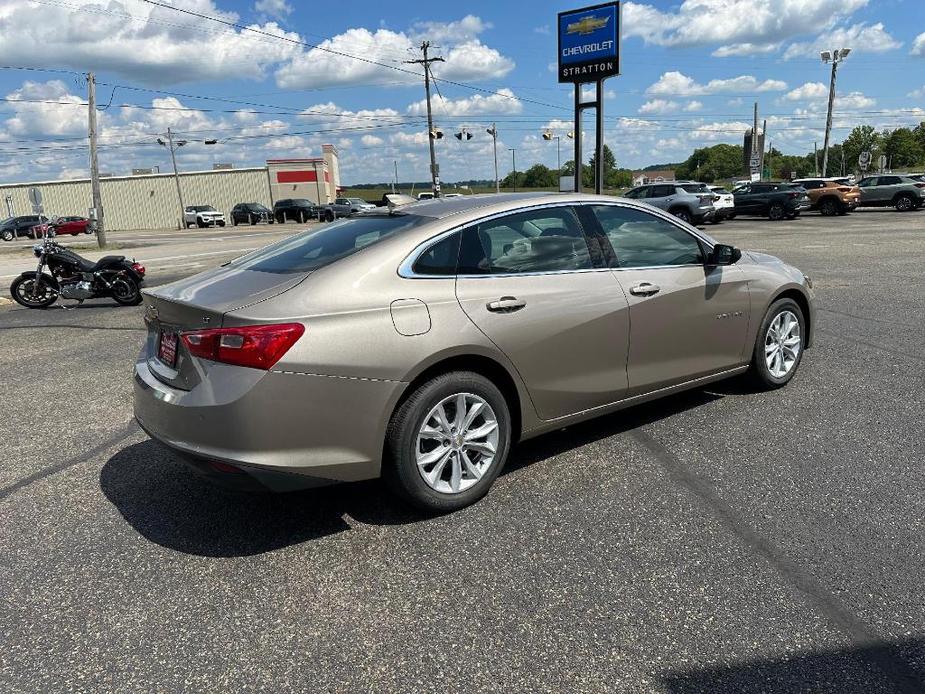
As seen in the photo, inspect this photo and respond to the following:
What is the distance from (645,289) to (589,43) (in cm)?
3154

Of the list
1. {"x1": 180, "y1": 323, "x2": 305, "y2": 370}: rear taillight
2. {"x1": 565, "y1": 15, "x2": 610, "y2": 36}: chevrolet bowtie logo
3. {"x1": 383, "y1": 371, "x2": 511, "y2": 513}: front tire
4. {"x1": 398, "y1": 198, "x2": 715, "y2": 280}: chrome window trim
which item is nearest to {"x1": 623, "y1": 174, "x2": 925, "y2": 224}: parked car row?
{"x1": 565, "y1": 15, "x2": 610, "y2": 36}: chevrolet bowtie logo

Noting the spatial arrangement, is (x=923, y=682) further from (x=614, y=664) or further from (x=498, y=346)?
(x=498, y=346)

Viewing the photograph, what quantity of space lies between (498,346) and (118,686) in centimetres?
212

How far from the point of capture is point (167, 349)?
3381 millimetres

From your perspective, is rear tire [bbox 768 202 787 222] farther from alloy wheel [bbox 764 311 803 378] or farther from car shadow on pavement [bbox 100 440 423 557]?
car shadow on pavement [bbox 100 440 423 557]

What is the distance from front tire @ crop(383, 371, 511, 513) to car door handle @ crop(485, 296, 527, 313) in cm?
36

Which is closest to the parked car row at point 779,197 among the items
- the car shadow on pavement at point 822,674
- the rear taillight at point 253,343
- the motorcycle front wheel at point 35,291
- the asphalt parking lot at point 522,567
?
the motorcycle front wheel at point 35,291

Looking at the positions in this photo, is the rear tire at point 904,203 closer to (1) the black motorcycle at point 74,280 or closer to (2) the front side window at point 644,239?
(1) the black motorcycle at point 74,280

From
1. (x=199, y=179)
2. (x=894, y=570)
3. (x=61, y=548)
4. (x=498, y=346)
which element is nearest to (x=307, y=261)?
(x=498, y=346)

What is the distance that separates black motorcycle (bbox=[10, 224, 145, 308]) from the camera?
11.1 meters

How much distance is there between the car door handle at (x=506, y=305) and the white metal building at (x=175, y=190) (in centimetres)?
6948

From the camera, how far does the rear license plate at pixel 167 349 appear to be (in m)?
3.30

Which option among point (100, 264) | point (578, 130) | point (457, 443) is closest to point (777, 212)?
point (578, 130)

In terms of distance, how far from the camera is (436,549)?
3197mm
